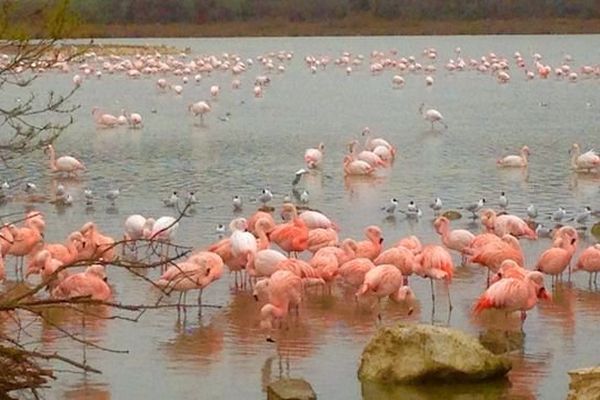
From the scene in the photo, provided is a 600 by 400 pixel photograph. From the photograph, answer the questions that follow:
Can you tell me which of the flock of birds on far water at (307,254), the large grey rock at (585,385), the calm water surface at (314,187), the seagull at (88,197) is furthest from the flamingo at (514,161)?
the large grey rock at (585,385)

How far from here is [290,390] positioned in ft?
24.3

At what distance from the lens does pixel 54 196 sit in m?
16.3

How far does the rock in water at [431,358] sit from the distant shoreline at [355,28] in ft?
197

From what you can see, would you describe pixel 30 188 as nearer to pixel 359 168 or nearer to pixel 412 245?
pixel 359 168

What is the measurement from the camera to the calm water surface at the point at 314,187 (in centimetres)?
821

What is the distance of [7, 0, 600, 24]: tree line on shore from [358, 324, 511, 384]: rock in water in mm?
60896

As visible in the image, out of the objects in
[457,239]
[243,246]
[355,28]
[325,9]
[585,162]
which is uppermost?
[325,9]

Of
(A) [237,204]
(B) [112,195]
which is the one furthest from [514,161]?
(B) [112,195]

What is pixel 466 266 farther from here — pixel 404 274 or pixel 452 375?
pixel 452 375

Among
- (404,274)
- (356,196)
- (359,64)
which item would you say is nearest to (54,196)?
(356,196)

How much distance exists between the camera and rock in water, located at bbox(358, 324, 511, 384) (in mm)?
7723

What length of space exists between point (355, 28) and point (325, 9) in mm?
2513

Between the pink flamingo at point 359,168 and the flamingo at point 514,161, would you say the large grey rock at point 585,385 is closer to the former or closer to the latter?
the pink flamingo at point 359,168

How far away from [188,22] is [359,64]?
92.9 ft
